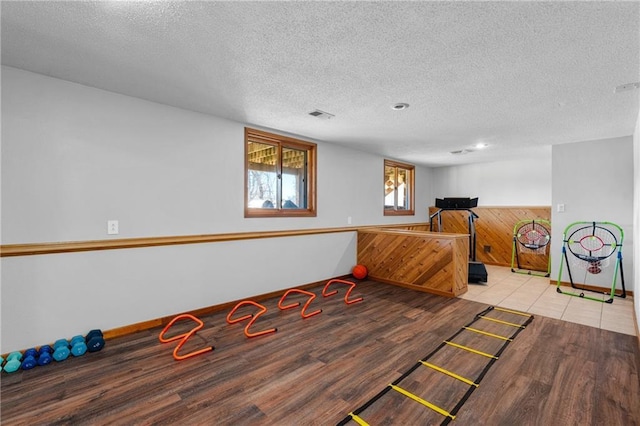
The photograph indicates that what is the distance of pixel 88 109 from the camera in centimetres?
275

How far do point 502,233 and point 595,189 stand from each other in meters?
2.12

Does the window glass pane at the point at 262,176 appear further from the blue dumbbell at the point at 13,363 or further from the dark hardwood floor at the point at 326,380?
the blue dumbbell at the point at 13,363

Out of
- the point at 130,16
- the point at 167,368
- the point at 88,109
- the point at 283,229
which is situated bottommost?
the point at 167,368

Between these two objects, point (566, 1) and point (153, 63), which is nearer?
point (566, 1)

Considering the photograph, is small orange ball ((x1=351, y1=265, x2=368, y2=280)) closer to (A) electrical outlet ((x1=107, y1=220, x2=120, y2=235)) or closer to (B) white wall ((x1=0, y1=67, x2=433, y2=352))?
(B) white wall ((x1=0, y1=67, x2=433, y2=352))

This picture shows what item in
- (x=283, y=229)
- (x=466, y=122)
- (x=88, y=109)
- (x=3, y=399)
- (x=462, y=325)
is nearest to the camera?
(x=3, y=399)

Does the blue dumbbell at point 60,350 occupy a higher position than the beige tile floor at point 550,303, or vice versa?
the blue dumbbell at point 60,350

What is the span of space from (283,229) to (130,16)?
3.02m

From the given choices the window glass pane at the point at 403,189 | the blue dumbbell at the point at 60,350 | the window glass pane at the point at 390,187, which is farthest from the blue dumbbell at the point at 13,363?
the window glass pane at the point at 403,189

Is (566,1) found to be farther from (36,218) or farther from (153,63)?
(36,218)

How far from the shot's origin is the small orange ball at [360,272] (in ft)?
16.4

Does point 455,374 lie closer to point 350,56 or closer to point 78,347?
point 350,56

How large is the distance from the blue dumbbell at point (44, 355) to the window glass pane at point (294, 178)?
2952 mm

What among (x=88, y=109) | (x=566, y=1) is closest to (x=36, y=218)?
(x=88, y=109)
